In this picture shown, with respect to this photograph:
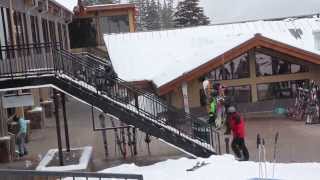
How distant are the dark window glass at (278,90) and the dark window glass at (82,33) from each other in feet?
80.5

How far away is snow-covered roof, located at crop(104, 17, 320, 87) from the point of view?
29.1 metres

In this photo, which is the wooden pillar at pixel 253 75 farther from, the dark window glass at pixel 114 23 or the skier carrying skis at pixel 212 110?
the dark window glass at pixel 114 23

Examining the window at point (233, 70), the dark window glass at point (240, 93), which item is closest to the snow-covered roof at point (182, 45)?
the window at point (233, 70)

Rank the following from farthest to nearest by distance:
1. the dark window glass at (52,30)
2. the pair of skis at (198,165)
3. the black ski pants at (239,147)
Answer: the dark window glass at (52,30) < the black ski pants at (239,147) < the pair of skis at (198,165)

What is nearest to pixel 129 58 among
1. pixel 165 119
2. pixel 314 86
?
pixel 314 86

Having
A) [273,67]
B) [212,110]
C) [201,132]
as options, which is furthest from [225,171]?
[273,67]

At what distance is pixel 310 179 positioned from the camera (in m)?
12.2

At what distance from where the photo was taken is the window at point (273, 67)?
29172 millimetres

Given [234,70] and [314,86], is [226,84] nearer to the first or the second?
[234,70]

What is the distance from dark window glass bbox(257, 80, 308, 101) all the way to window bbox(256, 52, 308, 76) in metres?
0.55

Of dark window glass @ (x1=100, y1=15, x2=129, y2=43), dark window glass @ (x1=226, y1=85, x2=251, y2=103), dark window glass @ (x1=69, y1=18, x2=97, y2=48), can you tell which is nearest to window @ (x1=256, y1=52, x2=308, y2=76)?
dark window glass @ (x1=226, y1=85, x2=251, y2=103)

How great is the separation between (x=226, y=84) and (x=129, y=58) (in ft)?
21.3

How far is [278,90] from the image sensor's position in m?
29.3

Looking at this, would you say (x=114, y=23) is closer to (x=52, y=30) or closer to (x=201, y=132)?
(x=52, y=30)
